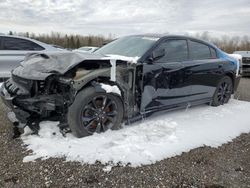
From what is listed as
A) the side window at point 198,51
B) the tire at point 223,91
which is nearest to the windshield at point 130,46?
the side window at point 198,51

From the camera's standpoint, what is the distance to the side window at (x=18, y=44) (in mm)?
7297

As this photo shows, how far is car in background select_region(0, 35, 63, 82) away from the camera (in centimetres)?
723

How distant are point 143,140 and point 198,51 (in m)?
2.45

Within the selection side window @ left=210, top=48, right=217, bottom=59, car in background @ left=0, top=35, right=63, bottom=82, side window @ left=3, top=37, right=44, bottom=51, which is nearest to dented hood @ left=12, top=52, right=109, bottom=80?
side window @ left=210, top=48, right=217, bottom=59

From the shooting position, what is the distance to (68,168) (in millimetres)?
2936

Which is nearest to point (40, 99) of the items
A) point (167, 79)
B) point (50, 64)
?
point (50, 64)

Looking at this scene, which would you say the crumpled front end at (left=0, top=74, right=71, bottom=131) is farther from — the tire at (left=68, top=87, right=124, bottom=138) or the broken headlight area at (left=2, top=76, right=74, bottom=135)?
the tire at (left=68, top=87, right=124, bottom=138)

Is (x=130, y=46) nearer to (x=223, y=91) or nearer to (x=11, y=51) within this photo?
(x=223, y=91)

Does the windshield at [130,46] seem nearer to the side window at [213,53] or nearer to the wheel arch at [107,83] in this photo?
the wheel arch at [107,83]

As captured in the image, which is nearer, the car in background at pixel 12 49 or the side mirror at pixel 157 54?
the side mirror at pixel 157 54

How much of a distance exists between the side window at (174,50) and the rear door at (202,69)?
0.14m

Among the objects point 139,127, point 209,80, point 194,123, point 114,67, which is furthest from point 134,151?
point 209,80

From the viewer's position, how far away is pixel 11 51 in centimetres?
730

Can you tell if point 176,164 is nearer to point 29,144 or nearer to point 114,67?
point 114,67
